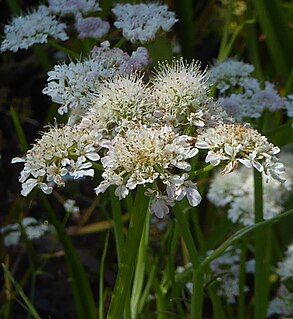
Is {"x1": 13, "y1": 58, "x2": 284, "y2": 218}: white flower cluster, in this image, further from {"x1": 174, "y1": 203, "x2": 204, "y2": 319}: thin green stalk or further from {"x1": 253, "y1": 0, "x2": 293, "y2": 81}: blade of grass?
{"x1": 253, "y1": 0, "x2": 293, "y2": 81}: blade of grass

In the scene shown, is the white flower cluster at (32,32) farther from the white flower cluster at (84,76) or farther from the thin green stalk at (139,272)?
the thin green stalk at (139,272)

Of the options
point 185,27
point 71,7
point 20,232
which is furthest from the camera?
point 185,27

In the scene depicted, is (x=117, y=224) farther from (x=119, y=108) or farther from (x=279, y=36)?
(x=279, y=36)

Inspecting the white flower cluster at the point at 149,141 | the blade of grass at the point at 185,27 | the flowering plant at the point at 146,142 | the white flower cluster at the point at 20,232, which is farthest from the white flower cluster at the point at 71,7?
the blade of grass at the point at 185,27

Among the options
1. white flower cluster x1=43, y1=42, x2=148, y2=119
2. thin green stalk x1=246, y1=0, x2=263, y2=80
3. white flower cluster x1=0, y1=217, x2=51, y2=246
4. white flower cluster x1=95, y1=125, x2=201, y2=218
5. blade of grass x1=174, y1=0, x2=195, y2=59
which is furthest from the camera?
blade of grass x1=174, y1=0, x2=195, y2=59

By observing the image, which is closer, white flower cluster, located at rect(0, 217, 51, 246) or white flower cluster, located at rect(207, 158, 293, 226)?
white flower cluster, located at rect(207, 158, 293, 226)

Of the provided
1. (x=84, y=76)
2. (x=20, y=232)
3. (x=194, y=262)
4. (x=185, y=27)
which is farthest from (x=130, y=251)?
(x=185, y=27)

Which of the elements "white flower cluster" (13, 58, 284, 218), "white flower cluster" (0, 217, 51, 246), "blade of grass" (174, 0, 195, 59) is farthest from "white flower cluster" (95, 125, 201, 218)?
"blade of grass" (174, 0, 195, 59)
